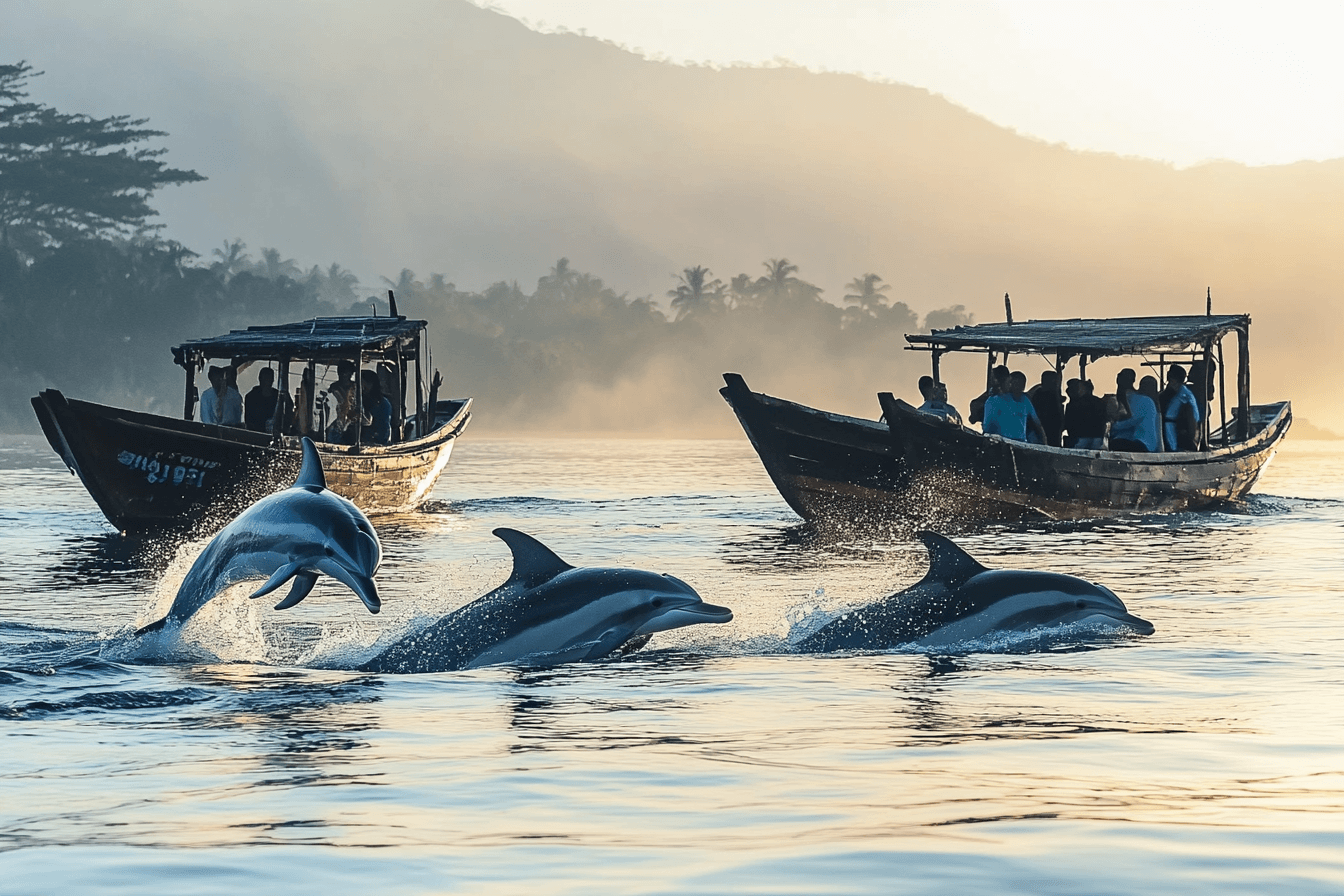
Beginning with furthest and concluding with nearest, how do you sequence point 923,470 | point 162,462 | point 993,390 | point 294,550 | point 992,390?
point 992,390 < point 993,390 < point 923,470 < point 162,462 < point 294,550

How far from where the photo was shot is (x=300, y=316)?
121 m

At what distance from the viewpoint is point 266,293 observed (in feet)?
372

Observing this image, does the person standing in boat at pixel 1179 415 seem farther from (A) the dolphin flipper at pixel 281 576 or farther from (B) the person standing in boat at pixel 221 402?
(A) the dolphin flipper at pixel 281 576

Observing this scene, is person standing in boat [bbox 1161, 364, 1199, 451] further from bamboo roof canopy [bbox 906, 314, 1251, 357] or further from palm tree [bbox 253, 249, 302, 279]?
palm tree [bbox 253, 249, 302, 279]

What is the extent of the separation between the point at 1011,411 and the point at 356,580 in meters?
16.2

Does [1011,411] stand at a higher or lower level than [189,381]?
lower

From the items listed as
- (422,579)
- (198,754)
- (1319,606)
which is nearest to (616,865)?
(198,754)

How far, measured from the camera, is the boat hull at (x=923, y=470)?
23.2 metres

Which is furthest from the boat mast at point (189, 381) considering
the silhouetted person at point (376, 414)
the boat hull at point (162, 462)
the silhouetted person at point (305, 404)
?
the silhouetted person at point (376, 414)

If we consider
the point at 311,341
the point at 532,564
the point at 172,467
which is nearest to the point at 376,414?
the point at 311,341

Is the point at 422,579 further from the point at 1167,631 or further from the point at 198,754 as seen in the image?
the point at 198,754

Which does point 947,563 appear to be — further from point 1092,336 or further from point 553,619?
point 1092,336

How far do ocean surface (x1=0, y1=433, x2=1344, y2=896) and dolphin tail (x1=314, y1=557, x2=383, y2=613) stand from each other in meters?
0.55

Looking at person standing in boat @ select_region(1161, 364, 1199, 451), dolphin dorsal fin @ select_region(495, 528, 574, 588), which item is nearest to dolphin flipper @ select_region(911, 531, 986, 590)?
dolphin dorsal fin @ select_region(495, 528, 574, 588)
